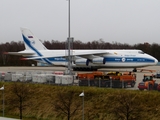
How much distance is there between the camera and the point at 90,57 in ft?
185

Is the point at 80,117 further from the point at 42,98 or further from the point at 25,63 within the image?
the point at 25,63

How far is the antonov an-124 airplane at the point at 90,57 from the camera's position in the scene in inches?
2096

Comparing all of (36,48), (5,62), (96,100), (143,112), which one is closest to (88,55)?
(36,48)

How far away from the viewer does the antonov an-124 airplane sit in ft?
175

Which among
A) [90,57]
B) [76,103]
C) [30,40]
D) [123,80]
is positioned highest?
[30,40]

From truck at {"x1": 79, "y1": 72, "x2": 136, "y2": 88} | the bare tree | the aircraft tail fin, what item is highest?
the aircraft tail fin

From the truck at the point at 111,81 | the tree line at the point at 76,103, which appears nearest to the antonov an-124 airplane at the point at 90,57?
the truck at the point at 111,81

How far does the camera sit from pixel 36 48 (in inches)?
2522

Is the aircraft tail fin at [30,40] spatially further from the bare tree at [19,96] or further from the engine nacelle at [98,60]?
the bare tree at [19,96]

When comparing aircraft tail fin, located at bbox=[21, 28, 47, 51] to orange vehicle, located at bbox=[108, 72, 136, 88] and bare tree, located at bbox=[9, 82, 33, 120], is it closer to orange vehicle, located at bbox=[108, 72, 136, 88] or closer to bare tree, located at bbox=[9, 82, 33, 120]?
bare tree, located at bbox=[9, 82, 33, 120]

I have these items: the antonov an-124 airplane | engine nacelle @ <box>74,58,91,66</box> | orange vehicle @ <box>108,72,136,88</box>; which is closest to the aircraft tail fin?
the antonov an-124 airplane

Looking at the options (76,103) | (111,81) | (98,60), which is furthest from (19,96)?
(98,60)

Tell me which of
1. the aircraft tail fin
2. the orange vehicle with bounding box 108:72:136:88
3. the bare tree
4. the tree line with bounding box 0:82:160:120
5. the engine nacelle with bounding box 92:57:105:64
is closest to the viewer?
the tree line with bounding box 0:82:160:120

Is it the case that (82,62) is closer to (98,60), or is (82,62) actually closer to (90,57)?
(90,57)
